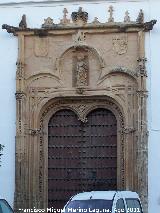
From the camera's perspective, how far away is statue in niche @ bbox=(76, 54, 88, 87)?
1597 cm

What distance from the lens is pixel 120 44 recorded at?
16.0m

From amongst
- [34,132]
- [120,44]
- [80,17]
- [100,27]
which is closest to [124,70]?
[120,44]

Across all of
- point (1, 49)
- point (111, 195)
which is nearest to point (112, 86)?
point (1, 49)

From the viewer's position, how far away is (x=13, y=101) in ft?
52.9

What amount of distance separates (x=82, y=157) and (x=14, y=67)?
8.87 feet

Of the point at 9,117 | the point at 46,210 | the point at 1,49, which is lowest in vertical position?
the point at 46,210

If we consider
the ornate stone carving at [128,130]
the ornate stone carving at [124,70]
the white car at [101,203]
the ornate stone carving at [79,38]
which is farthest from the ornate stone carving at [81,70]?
the white car at [101,203]

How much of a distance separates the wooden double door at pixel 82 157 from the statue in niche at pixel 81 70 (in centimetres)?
83

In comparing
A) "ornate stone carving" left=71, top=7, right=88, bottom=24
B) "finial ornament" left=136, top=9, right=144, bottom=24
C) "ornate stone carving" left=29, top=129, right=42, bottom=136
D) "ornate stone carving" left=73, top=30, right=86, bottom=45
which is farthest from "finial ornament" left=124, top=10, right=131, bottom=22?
"ornate stone carving" left=29, top=129, right=42, bottom=136

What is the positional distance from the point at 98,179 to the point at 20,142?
2.05 metres

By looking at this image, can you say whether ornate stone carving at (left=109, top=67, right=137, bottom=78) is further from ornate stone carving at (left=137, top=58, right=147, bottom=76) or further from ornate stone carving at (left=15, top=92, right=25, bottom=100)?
ornate stone carving at (left=15, top=92, right=25, bottom=100)

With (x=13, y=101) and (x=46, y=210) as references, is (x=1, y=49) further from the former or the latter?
(x=46, y=210)

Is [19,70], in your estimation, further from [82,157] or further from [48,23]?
[82,157]

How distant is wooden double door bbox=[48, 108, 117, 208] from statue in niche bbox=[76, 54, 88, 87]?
834 millimetres
